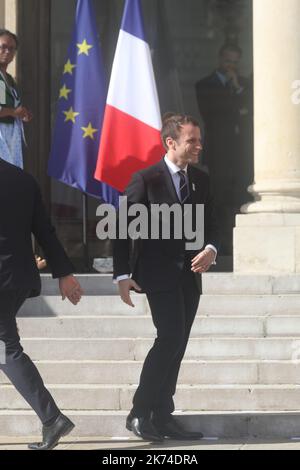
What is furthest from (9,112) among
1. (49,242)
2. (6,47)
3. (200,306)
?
(49,242)

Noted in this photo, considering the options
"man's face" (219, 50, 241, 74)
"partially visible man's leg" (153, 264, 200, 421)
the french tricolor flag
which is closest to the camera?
"partially visible man's leg" (153, 264, 200, 421)

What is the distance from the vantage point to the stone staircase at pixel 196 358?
26.4 ft

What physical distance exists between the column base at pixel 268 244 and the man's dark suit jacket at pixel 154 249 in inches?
108

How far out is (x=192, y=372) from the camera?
8.65 meters

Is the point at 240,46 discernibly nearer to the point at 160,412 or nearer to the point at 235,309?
the point at 235,309

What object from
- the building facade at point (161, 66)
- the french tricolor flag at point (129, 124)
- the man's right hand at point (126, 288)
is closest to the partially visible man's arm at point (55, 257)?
the man's right hand at point (126, 288)

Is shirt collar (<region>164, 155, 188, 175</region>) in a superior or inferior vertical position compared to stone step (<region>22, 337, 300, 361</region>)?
superior

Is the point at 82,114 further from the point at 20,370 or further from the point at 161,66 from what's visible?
the point at 20,370

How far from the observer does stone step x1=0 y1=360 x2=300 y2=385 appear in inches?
336

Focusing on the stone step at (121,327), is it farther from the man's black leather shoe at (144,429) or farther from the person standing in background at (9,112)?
the man's black leather shoe at (144,429)

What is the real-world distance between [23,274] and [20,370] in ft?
1.83

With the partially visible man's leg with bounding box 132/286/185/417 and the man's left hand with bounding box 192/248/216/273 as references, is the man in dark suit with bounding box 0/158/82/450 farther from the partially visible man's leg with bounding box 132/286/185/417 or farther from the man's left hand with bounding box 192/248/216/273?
the man's left hand with bounding box 192/248/216/273

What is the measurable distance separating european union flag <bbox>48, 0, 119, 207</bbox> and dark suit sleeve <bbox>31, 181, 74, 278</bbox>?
421cm

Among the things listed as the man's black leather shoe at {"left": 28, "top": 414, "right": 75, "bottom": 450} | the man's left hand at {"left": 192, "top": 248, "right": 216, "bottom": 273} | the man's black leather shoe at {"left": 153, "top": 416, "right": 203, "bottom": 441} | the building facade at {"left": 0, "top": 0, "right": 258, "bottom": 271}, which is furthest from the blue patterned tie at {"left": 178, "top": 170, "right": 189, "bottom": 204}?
the building facade at {"left": 0, "top": 0, "right": 258, "bottom": 271}
